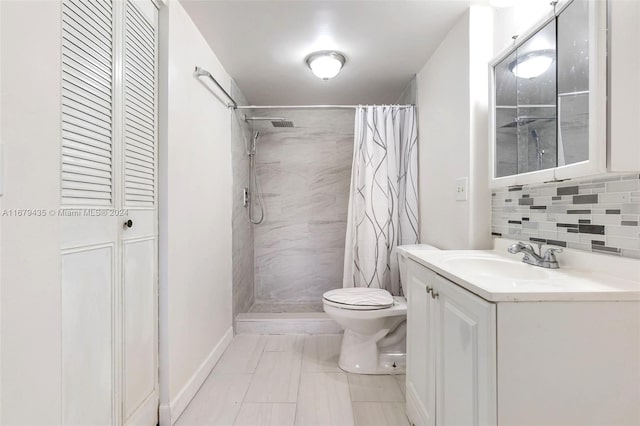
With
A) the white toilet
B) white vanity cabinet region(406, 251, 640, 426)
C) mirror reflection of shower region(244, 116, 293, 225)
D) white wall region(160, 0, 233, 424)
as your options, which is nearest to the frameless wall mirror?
white vanity cabinet region(406, 251, 640, 426)

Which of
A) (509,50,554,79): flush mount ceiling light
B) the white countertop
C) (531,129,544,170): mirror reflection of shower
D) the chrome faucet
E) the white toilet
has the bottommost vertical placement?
the white toilet

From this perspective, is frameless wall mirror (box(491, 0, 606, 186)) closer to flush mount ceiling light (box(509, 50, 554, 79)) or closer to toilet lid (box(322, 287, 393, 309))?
flush mount ceiling light (box(509, 50, 554, 79))

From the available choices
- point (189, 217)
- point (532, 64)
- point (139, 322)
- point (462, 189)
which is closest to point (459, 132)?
point (462, 189)

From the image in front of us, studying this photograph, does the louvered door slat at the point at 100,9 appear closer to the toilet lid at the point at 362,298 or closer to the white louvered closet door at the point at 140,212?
the white louvered closet door at the point at 140,212

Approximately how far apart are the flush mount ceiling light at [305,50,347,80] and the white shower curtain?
0.38 metres

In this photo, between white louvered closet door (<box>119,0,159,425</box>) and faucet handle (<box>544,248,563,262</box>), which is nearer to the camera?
faucet handle (<box>544,248,563,262</box>)

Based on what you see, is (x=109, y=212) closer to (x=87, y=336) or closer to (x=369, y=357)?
(x=87, y=336)

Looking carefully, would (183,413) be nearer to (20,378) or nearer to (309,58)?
(20,378)

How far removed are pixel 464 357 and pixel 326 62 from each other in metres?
1.95

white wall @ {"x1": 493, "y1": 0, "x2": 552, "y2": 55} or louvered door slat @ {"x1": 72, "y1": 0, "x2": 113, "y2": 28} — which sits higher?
white wall @ {"x1": 493, "y1": 0, "x2": 552, "y2": 55}

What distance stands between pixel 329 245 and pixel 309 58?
188cm

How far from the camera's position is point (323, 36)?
1954 millimetres

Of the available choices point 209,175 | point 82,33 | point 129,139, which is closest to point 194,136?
point 209,175

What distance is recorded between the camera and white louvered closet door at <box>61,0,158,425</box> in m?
1.00
